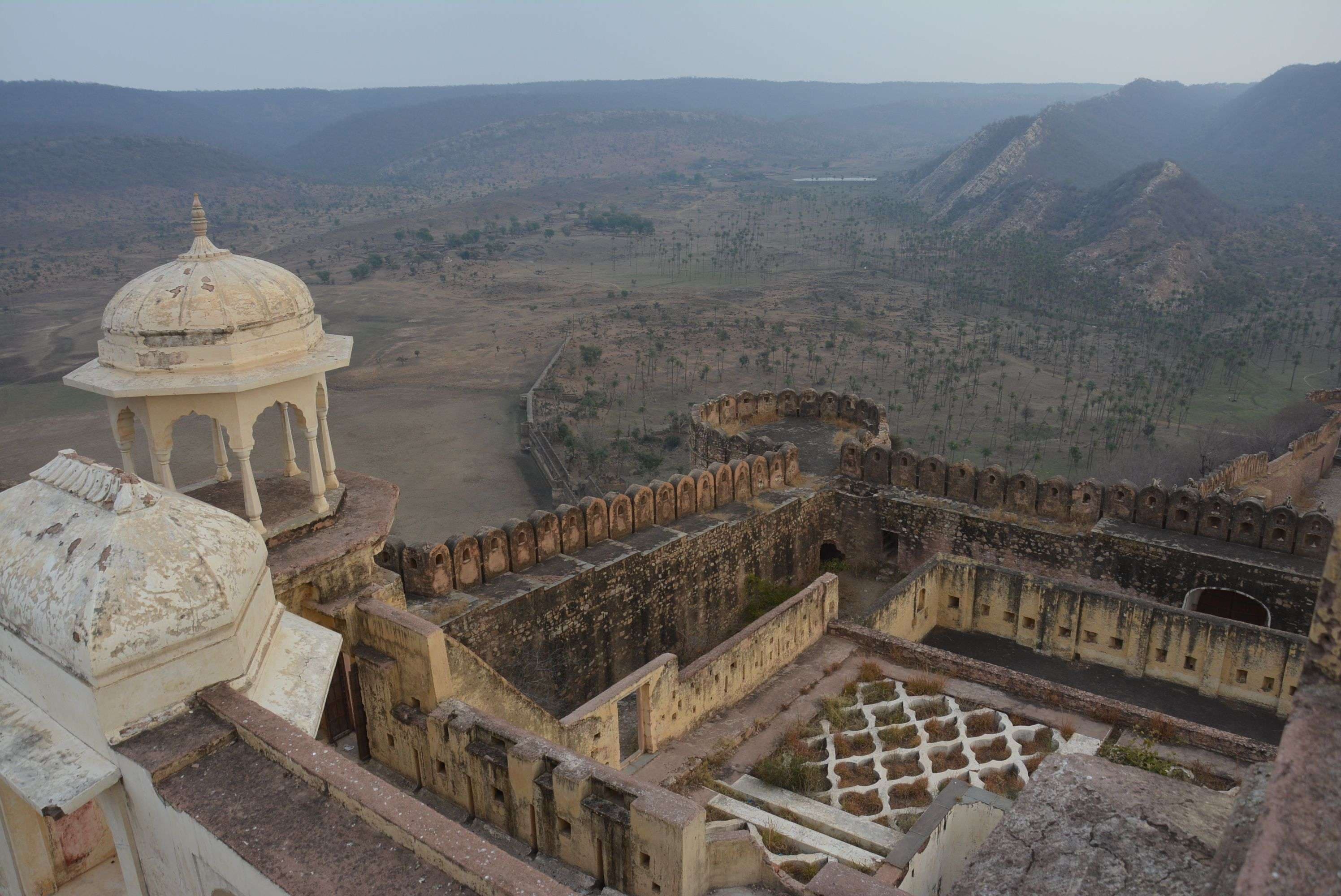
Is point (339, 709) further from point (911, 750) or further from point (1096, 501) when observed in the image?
point (1096, 501)

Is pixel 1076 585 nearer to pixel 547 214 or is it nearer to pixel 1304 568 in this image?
pixel 1304 568

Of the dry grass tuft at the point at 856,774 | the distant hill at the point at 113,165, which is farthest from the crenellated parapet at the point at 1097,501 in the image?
the distant hill at the point at 113,165

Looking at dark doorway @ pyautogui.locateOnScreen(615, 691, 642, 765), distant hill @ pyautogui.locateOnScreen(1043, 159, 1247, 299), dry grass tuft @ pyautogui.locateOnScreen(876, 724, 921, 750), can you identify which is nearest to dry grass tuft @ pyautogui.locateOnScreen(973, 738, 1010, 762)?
dry grass tuft @ pyautogui.locateOnScreen(876, 724, 921, 750)

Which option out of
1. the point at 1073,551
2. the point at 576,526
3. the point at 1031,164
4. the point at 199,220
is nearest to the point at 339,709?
the point at 199,220

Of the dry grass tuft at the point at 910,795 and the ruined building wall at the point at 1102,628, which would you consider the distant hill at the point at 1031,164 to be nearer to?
the ruined building wall at the point at 1102,628

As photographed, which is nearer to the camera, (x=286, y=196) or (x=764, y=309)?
(x=764, y=309)

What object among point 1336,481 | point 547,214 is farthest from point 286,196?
point 1336,481
